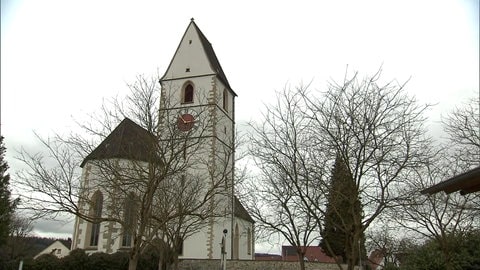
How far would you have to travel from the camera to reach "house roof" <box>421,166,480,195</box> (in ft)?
19.9

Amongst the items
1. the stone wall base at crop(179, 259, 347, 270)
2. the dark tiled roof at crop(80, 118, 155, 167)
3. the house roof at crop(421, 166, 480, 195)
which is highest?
the dark tiled roof at crop(80, 118, 155, 167)

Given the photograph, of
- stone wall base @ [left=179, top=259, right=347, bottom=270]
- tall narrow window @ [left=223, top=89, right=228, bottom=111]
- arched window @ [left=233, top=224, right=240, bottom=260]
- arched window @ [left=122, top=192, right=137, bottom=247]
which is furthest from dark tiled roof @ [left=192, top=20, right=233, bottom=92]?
arched window @ [left=122, top=192, right=137, bottom=247]

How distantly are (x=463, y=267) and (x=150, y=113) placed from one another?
1424cm

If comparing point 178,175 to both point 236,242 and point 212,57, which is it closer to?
point 236,242

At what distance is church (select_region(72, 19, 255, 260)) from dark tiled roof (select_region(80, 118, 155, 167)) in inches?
1.2

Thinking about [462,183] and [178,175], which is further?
[178,175]

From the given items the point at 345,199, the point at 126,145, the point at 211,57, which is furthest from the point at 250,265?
the point at 211,57

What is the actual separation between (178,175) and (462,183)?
453 inches

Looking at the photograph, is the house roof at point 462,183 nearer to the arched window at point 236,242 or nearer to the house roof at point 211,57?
the arched window at point 236,242

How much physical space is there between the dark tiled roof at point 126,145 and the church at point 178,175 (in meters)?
0.03

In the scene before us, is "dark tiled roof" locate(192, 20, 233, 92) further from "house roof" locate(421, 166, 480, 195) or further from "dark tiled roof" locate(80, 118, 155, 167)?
"house roof" locate(421, 166, 480, 195)

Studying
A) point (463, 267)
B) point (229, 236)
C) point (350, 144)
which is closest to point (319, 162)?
point (350, 144)

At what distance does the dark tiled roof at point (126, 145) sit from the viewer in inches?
500

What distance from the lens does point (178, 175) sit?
16453mm
